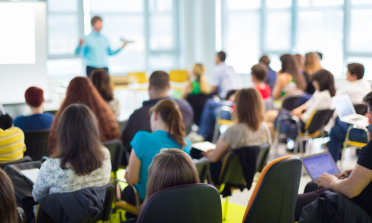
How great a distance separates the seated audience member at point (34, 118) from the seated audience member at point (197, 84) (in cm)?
282

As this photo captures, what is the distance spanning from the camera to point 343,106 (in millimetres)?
4258

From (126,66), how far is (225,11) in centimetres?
287

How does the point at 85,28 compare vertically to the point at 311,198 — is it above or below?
above

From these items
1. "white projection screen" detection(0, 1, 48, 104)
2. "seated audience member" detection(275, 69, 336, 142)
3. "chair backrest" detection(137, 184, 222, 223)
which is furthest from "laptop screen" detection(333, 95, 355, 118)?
"white projection screen" detection(0, 1, 48, 104)

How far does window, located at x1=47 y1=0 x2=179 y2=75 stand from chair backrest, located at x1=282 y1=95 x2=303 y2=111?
13.0 feet

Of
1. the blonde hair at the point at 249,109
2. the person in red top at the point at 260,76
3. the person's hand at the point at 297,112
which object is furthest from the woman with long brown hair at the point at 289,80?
the blonde hair at the point at 249,109

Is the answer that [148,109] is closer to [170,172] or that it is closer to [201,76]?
[170,172]

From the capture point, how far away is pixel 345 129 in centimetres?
450

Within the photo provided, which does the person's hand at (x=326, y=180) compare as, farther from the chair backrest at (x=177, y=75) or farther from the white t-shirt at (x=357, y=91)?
the chair backrest at (x=177, y=75)

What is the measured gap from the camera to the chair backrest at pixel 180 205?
4.79 ft

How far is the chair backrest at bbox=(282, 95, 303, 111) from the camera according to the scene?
4.91 metres

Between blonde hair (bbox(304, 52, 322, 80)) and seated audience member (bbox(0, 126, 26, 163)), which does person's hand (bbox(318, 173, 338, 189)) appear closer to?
seated audience member (bbox(0, 126, 26, 163))

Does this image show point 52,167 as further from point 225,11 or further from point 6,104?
point 225,11

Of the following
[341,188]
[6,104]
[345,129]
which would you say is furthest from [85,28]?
[341,188]
